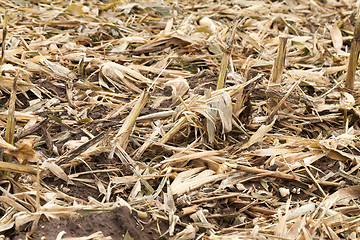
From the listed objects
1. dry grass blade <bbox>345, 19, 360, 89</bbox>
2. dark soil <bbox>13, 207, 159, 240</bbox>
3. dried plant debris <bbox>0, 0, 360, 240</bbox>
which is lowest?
dark soil <bbox>13, 207, 159, 240</bbox>

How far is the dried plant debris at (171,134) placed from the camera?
185 cm

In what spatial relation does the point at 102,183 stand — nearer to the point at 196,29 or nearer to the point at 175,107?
the point at 175,107

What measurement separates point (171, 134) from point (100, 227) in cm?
66

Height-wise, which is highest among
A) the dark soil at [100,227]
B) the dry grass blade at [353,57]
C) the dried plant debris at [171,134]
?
the dry grass blade at [353,57]

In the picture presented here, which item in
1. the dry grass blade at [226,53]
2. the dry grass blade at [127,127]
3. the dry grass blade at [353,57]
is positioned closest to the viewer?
the dry grass blade at [127,127]

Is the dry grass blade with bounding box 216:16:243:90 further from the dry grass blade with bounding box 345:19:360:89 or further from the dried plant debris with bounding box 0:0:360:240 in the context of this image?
the dry grass blade with bounding box 345:19:360:89

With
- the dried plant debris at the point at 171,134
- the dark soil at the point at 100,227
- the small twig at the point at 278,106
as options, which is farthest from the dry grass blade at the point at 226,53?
the dark soil at the point at 100,227

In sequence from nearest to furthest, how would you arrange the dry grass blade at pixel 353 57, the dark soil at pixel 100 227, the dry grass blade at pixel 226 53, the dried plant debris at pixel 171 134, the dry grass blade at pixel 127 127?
1. the dark soil at pixel 100 227
2. the dried plant debris at pixel 171 134
3. the dry grass blade at pixel 127 127
4. the dry grass blade at pixel 226 53
5. the dry grass blade at pixel 353 57

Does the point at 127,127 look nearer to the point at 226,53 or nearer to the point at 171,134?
the point at 171,134

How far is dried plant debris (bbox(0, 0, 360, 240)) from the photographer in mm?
1849

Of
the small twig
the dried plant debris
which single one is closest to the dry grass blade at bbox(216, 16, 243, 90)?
the dried plant debris

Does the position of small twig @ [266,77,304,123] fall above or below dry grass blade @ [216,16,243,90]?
below

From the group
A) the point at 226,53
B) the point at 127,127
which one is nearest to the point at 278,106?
the point at 226,53

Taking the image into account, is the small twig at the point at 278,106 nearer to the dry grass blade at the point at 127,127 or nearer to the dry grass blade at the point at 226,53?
the dry grass blade at the point at 226,53
